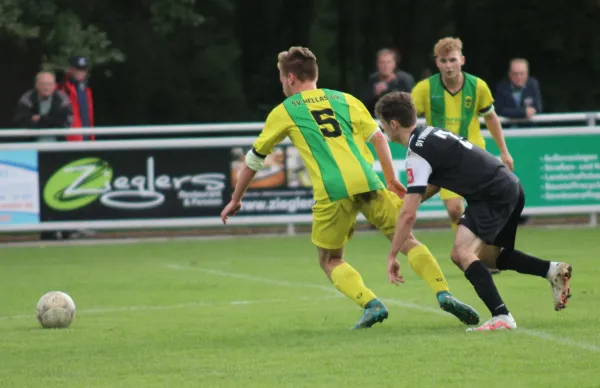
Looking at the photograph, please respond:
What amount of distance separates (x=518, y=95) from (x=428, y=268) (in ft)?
32.0

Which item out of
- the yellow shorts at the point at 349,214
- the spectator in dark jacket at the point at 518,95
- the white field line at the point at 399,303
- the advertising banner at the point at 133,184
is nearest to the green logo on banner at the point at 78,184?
the advertising banner at the point at 133,184

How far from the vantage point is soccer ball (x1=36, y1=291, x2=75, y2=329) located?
9641mm

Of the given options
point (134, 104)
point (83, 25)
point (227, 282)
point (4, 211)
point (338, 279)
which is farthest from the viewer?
point (134, 104)

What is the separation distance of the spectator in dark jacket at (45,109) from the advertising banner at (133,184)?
21.7 inches

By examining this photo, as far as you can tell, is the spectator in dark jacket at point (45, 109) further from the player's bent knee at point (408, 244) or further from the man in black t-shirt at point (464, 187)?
the man in black t-shirt at point (464, 187)

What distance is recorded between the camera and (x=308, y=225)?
18.7 metres

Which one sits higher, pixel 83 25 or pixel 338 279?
pixel 83 25

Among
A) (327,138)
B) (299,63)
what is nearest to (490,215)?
(327,138)

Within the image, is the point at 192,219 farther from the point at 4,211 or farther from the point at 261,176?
the point at 4,211

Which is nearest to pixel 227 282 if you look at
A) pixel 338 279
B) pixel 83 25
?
pixel 338 279

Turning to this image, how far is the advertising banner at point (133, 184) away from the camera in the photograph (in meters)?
17.5

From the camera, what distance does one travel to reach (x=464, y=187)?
8508 millimetres

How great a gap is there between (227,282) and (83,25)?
8846 millimetres

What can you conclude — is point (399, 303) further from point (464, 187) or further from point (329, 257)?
point (464, 187)
